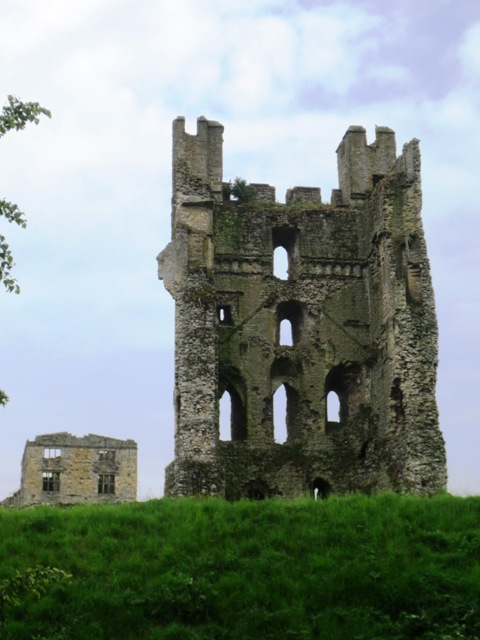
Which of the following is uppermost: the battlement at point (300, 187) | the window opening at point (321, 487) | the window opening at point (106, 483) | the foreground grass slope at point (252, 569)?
the battlement at point (300, 187)

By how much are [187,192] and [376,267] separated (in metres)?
4.95

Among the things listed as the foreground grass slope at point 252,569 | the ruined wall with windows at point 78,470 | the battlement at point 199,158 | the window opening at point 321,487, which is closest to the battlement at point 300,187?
the battlement at point 199,158

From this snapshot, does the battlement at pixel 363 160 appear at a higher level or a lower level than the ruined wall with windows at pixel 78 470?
higher

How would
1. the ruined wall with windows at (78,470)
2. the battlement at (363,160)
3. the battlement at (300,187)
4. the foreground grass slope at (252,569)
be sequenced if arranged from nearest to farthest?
1. the foreground grass slope at (252,569)
2. the battlement at (300,187)
3. the battlement at (363,160)
4. the ruined wall with windows at (78,470)

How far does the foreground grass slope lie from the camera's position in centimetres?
1638

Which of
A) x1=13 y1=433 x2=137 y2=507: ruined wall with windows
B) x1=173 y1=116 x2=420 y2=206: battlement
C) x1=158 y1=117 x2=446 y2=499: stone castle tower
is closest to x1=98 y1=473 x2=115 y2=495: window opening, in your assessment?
x1=13 y1=433 x2=137 y2=507: ruined wall with windows

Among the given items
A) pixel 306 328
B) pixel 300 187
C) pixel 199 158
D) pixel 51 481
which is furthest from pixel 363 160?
pixel 51 481

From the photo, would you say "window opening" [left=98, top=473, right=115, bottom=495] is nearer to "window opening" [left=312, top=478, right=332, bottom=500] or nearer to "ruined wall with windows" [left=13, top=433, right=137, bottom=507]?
"ruined wall with windows" [left=13, top=433, right=137, bottom=507]

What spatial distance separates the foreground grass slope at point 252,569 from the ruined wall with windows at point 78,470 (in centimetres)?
3294

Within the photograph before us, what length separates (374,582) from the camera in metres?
17.2

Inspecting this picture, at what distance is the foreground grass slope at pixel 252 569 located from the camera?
1638cm

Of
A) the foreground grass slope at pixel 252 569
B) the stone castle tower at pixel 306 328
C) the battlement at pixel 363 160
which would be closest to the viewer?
the foreground grass slope at pixel 252 569

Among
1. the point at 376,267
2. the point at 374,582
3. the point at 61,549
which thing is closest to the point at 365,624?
the point at 374,582

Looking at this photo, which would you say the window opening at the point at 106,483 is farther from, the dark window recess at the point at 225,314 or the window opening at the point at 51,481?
the dark window recess at the point at 225,314
